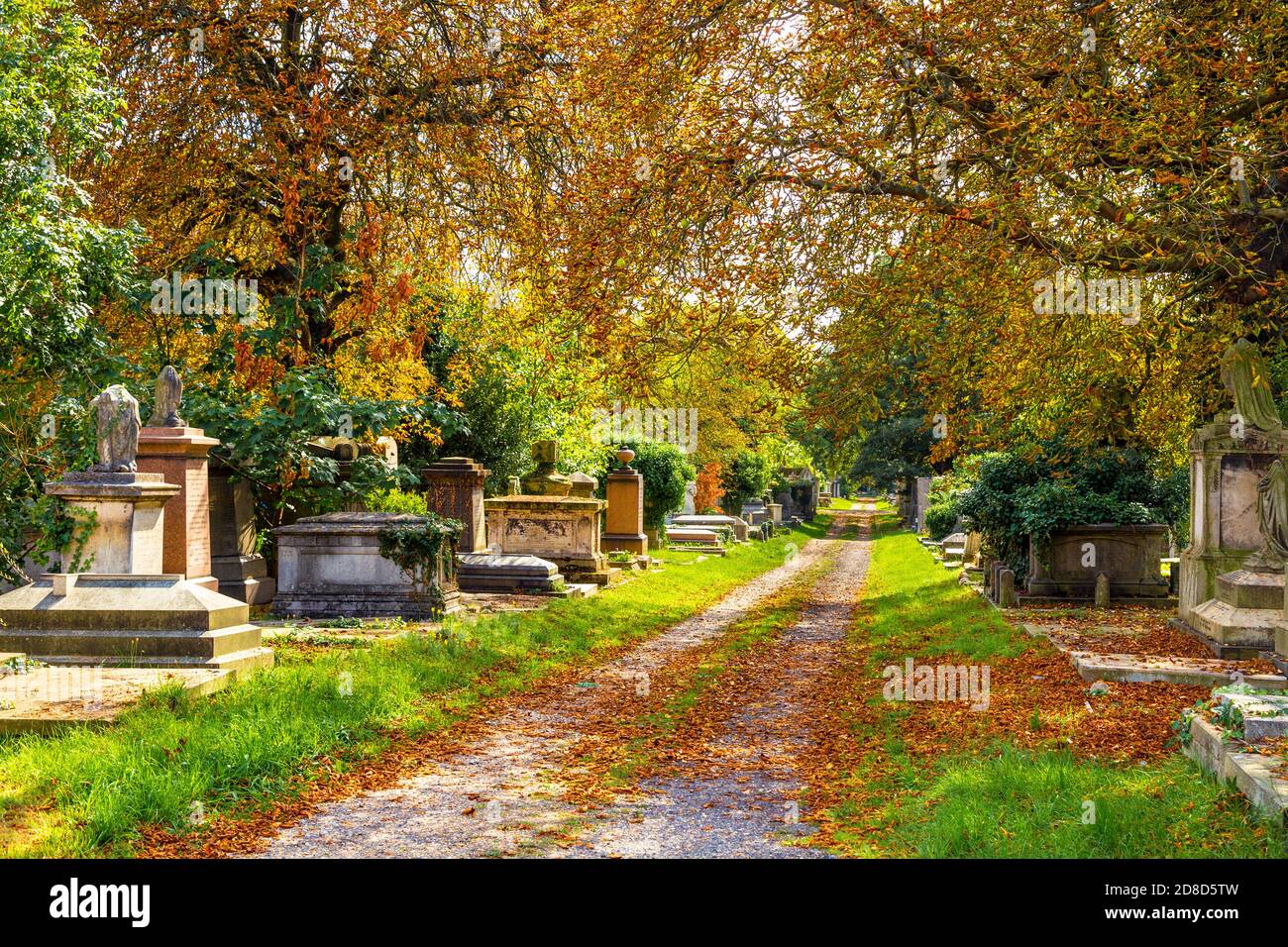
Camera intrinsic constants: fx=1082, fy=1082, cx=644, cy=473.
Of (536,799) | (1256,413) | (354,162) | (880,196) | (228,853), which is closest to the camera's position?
(228,853)

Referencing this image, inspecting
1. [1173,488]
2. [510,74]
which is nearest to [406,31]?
[510,74]

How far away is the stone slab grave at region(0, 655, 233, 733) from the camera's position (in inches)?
283

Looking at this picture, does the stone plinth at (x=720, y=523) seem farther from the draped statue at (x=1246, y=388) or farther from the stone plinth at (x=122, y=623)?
the stone plinth at (x=122, y=623)

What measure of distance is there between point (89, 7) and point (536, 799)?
509 inches

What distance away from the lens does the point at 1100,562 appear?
1628cm

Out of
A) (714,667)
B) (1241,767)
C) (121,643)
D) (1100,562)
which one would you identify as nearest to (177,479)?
(121,643)

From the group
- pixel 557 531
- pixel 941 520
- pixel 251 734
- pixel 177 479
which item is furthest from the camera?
pixel 941 520

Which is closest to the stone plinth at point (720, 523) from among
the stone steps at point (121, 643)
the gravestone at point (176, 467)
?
the gravestone at point (176, 467)

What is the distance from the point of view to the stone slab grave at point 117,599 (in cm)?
906

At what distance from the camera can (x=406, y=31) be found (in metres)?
15.1

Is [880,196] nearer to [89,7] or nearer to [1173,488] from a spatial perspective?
[1173,488]

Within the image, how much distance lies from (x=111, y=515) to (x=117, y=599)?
0.73m

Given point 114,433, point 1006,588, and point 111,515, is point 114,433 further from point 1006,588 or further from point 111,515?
point 1006,588

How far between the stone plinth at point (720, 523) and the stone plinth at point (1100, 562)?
66.3 ft
